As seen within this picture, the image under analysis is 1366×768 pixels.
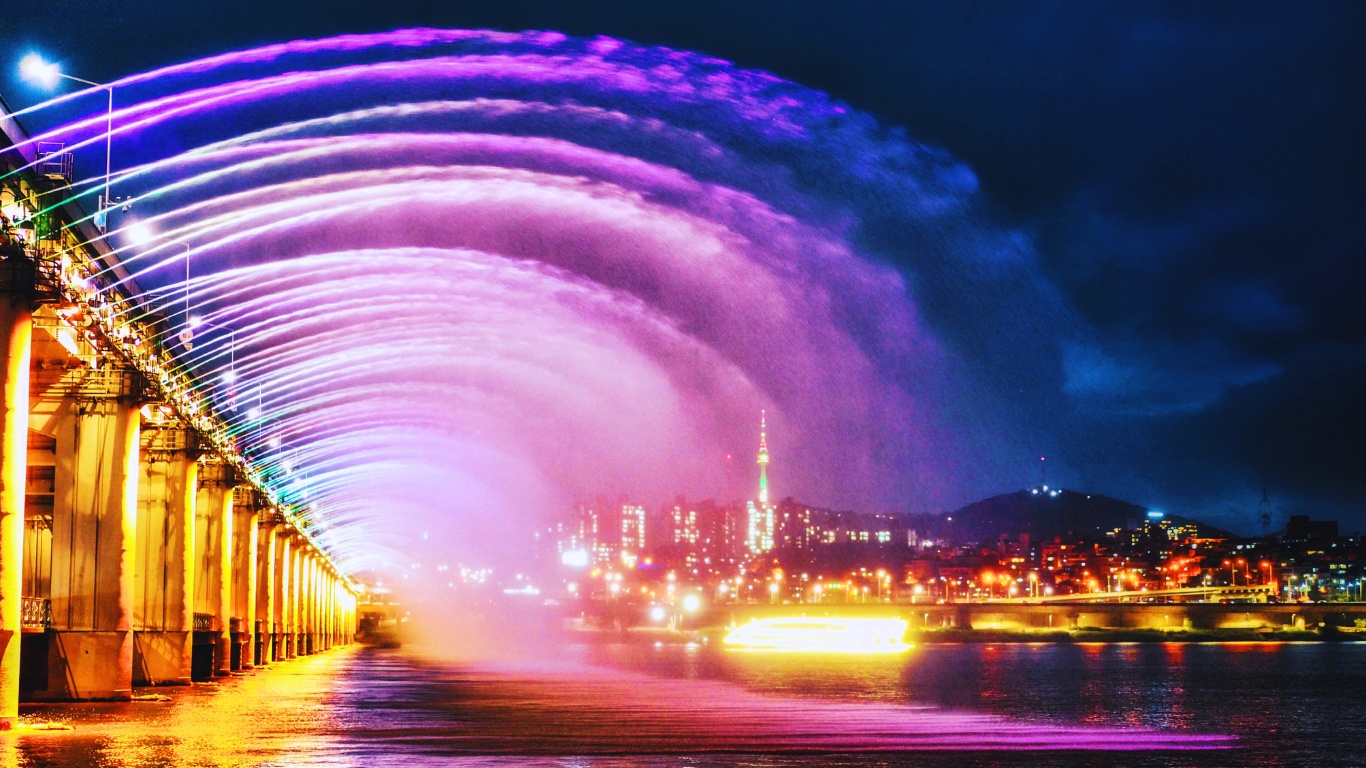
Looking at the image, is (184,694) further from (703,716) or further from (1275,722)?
(1275,722)

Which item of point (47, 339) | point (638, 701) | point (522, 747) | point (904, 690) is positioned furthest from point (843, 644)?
point (522, 747)

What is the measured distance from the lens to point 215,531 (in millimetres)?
77750

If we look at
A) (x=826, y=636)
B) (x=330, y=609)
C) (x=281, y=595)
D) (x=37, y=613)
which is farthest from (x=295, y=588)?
(x=826, y=636)

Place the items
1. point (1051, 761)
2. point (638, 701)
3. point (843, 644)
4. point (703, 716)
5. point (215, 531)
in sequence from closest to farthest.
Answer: point (1051, 761) < point (703, 716) < point (638, 701) < point (215, 531) < point (843, 644)

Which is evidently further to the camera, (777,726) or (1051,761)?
(777,726)

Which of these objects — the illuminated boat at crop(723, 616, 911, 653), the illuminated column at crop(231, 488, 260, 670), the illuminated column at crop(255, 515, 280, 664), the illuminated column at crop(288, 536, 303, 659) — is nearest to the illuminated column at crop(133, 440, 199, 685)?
the illuminated column at crop(231, 488, 260, 670)

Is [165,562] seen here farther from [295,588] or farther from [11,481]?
[295,588]

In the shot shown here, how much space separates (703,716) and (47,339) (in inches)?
1053

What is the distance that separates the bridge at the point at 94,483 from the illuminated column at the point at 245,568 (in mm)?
133

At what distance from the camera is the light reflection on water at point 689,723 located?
32.3 m

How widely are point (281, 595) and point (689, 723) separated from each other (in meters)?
77.4

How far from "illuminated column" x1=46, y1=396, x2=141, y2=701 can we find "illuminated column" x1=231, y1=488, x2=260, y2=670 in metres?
32.5

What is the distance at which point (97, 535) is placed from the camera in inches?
2153

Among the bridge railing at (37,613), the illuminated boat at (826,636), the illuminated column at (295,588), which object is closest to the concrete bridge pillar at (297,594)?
the illuminated column at (295,588)
